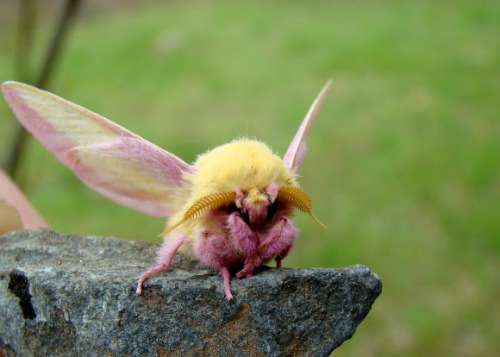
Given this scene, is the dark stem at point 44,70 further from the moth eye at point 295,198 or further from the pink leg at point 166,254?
the moth eye at point 295,198

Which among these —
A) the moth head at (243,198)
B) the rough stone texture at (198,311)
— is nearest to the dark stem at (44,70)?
the rough stone texture at (198,311)

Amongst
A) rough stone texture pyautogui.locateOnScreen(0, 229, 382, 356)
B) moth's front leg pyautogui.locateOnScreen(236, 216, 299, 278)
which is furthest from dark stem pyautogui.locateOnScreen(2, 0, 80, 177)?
moth's front leg pyautogui.locateOnScreen(236, 216, 299, 278)

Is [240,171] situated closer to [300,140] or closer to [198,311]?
[198,311]

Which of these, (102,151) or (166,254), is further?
(102,151)

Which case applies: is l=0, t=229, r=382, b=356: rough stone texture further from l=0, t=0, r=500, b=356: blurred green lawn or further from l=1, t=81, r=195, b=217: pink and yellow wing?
l=0, t=0, r=500, b=356: blurred green lawn

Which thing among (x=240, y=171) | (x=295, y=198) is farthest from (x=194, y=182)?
(x=295, y=198)

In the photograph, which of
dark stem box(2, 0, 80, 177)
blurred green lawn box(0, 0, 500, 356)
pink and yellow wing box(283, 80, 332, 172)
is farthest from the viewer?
blurred green lawn box(0, 0, 500, 356)
